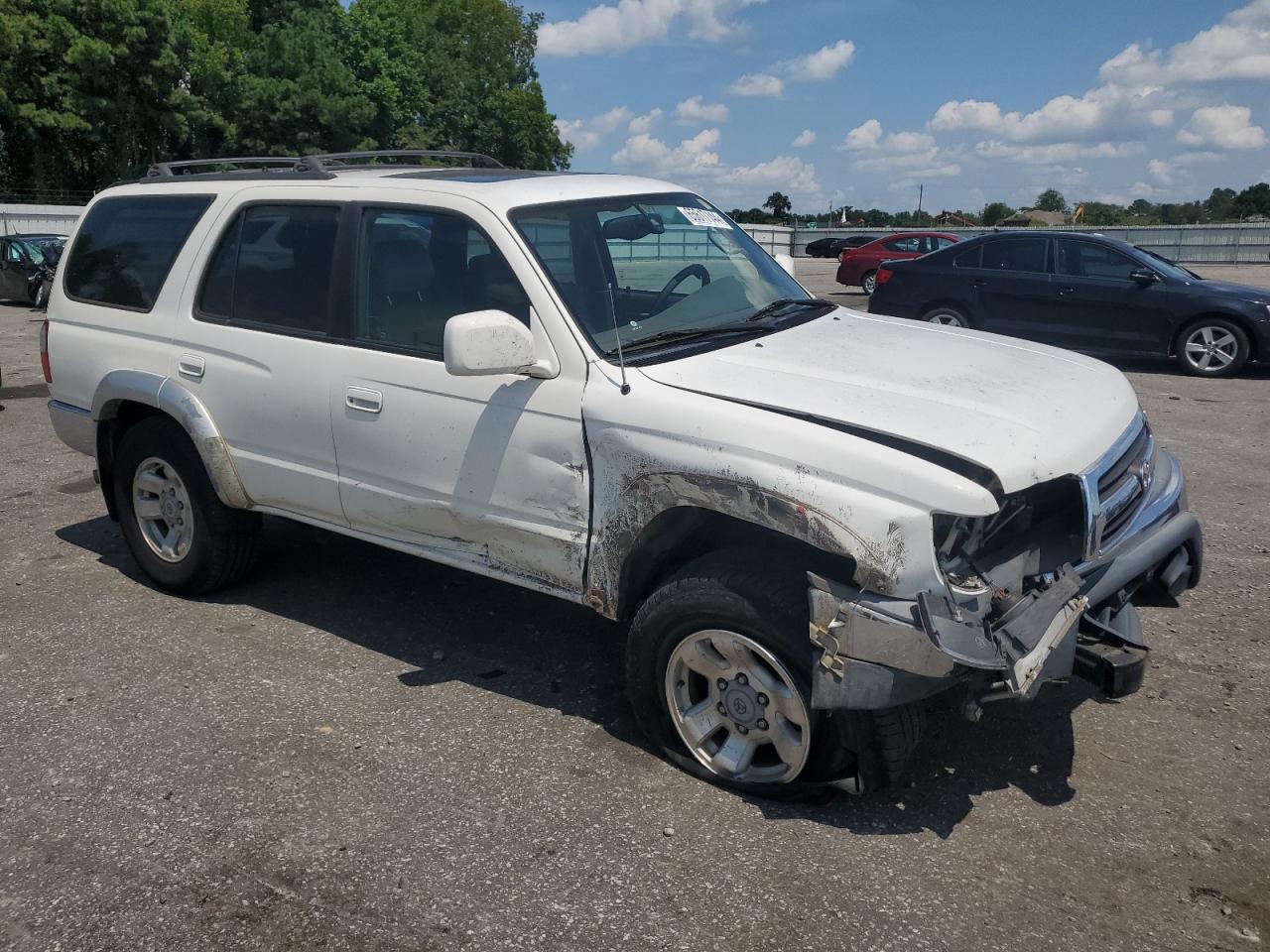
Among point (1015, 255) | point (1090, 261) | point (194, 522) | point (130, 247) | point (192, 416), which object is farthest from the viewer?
point (1015, 255)

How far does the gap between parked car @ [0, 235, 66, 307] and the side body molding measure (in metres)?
16.5

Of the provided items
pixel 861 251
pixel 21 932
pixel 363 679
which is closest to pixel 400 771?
pixel 363 679

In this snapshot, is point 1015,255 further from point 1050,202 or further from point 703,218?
point 1050,202

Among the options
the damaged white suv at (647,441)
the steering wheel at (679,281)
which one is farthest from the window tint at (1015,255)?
the steering wheel at (679,281)

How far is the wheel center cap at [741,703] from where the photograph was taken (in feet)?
11.3

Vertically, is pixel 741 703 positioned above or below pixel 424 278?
below

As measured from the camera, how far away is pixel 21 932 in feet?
9.70

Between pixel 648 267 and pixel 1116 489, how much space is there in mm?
1960

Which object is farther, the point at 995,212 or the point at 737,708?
the point at 995,212

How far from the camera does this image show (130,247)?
17.2 feet

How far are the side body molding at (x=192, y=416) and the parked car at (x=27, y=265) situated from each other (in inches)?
649

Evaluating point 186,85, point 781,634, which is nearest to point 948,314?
point 781,634

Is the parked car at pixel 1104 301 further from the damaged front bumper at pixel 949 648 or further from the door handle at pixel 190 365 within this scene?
the door handle at pixel 190 365

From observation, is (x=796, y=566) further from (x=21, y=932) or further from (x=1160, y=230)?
(x=1160, y=230)
